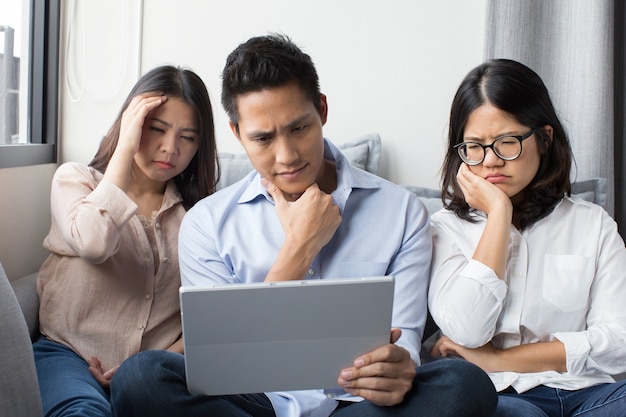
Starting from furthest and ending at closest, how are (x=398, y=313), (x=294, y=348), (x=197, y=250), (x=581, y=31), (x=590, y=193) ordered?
(x=581, y=31) → (x=590, y=193) → (x=197, y=250) → (x=398, y=313) → (x=294, y=348)

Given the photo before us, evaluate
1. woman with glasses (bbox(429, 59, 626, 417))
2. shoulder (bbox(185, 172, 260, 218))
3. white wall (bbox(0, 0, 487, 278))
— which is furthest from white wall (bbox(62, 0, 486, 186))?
shoulder (bbox(185, 172, 260, 218))

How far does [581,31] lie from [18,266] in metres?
1.85

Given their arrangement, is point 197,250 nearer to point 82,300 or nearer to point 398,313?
point 82,300

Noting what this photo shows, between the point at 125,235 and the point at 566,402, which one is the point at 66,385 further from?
the point at 566,402

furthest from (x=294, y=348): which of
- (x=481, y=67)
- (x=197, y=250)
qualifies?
(x=481, y=67)

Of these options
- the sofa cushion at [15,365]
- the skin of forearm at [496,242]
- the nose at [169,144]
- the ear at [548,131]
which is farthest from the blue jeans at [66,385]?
the ear at [548,131]

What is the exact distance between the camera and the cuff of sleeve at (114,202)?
5.33 feet

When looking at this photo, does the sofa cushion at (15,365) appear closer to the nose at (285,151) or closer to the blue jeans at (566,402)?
the nose at (285,151)

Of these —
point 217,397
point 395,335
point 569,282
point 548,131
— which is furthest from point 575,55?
point 217,397

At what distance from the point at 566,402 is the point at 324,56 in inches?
51.0

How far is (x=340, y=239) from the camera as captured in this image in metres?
1.59

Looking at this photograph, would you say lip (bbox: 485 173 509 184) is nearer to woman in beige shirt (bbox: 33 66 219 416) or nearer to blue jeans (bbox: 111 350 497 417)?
blue jeans (bbox: 111 350 497 417)

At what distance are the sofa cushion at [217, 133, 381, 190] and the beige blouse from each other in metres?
0.32

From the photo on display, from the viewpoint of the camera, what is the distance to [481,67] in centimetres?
165
